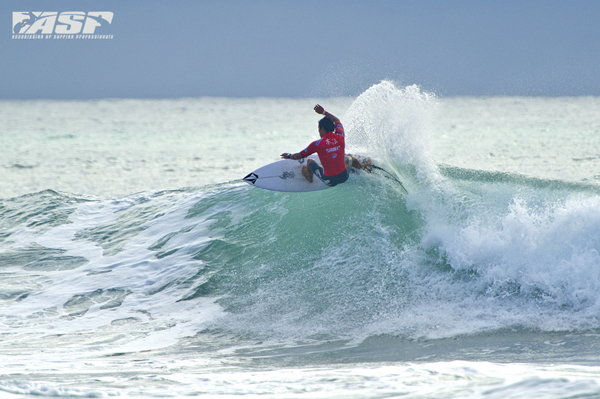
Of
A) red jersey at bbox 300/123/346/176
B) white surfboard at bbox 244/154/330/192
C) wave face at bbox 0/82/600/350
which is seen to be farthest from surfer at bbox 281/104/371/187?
wave face at bbox 0/82/600/350

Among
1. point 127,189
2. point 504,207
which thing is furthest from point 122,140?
point 504,207

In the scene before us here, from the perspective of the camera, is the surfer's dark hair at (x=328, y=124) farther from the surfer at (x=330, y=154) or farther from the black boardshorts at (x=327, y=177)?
the black boardshorts at (x=327, y=177)

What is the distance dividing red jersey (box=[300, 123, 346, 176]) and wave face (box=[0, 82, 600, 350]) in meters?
0.69

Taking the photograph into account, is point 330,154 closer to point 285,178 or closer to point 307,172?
point 307,172

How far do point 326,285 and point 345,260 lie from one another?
665mm

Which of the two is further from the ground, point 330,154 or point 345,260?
point 330,154

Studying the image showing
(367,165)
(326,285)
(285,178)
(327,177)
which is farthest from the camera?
(285,178)

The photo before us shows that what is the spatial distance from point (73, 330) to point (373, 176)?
17.4 feet

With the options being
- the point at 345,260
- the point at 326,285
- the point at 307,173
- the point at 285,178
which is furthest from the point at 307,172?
the point at 326,285

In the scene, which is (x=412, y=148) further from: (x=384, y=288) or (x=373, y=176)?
(x=384, y=288)

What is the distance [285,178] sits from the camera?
9773 mm

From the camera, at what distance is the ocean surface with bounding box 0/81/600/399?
497cm

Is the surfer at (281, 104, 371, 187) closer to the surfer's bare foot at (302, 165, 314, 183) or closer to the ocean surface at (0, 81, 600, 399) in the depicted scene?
the surfer's bare foot at (302, 165, 314, 183)

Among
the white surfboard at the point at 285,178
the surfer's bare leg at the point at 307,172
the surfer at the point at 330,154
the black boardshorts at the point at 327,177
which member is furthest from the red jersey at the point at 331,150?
the white surfboard at the point at 285,178
